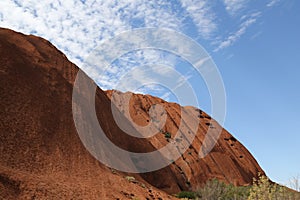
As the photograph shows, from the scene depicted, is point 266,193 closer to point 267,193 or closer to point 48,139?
Answer: point 267,193

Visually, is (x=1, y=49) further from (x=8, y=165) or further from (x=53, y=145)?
(x=8, y=165)

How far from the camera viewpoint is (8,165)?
19.0 metres

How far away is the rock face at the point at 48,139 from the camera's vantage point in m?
19.3

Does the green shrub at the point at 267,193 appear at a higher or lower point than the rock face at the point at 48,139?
lower

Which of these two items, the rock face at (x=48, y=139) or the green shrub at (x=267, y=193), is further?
the rock face at (x=48, y=139)

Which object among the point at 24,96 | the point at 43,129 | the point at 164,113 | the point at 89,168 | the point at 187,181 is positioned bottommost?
the point at 89,168

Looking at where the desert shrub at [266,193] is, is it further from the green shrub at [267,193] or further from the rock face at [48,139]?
the rock face at [48,139]

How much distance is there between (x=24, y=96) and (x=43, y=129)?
3.23 metres

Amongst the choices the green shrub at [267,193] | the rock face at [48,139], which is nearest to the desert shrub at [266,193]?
the green shrub at [267,193]

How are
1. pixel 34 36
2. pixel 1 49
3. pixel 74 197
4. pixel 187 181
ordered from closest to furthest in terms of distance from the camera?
pixel 74 197, pixel 1 49, pixel 34 36, pixel 187 181

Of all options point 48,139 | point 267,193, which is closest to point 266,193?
point 267,193

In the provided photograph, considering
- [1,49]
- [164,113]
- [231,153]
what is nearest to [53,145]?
[1,49]

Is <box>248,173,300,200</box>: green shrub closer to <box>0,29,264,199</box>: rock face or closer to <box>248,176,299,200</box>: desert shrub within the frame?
<box>248,176,299,200</box>: desert shrub

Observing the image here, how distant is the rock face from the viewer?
19.3 meters
